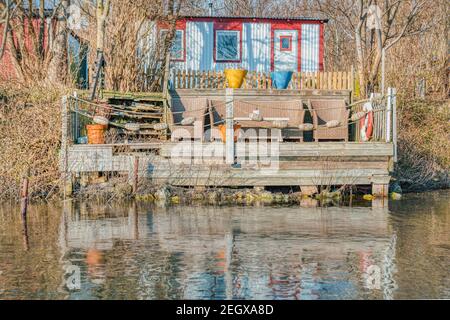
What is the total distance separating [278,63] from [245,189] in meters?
12.2

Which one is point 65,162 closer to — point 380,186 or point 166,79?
point 166,79

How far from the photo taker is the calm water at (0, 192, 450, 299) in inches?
399

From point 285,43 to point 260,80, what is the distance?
18.8 feet

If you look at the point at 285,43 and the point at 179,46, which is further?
the point at 285,43

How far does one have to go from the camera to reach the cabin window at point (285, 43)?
31.2 m

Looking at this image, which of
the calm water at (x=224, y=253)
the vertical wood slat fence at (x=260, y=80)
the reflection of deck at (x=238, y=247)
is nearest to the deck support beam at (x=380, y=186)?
the calm water at (x=224, y=253)

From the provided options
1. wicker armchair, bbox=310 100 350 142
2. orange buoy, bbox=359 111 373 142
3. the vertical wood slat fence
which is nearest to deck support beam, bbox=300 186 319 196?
orange buoy, bbox=359 111 373 142

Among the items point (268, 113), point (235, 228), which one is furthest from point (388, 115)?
point (235, 228)

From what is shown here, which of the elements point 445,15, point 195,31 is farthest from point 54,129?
point 445,15

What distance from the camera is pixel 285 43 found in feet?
103

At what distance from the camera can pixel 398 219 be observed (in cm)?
1638

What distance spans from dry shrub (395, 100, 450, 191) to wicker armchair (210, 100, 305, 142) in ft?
9.76

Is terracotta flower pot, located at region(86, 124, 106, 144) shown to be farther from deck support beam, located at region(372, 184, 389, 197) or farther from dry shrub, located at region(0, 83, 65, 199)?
deck support beam, located at region(372, 184, 389, 197)
